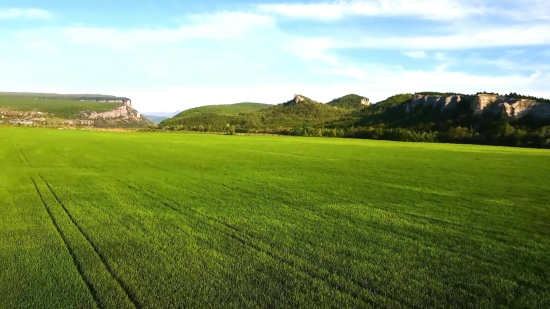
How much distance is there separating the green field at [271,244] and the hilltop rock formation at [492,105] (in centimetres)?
10621

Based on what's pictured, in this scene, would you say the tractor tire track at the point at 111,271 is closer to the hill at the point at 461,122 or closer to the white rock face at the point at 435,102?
the hill at the point at 461,122

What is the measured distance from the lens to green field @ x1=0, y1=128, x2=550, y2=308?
848 centimetres

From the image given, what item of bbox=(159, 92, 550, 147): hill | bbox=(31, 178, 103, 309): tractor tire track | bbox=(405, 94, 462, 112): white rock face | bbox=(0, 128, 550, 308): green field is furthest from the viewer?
bbox=(405, 94, 462, 112): white rock face

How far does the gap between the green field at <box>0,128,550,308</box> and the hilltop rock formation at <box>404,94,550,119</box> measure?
106208 mm

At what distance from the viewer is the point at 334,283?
907cm

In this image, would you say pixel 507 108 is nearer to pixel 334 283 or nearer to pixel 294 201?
pixel 294 201

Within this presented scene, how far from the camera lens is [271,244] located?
11.9 metres

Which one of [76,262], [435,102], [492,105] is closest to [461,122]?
[492,105]

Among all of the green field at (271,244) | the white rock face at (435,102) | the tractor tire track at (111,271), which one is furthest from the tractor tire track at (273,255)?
the white rock face at (435,102)

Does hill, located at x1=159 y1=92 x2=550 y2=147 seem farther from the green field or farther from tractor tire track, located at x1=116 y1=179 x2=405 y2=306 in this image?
tractor tire track, located at x1=116 y1=179 x2=405 y2=306

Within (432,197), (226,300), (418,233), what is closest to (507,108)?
(432,197)

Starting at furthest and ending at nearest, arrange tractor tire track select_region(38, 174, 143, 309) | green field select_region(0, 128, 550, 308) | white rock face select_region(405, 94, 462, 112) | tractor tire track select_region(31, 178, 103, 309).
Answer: white rock face select_region(405, 94, 462, 112)
green field select_region(0, 128, 550, 308)
tractor tire track select_region(31, 178, 103, 309)
tractor tire track select_region(38, 174, 143, 309)

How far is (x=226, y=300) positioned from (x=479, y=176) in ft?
84.2

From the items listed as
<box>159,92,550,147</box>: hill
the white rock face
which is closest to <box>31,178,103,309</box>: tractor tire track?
<box>159,92,550,147</box>: hill
